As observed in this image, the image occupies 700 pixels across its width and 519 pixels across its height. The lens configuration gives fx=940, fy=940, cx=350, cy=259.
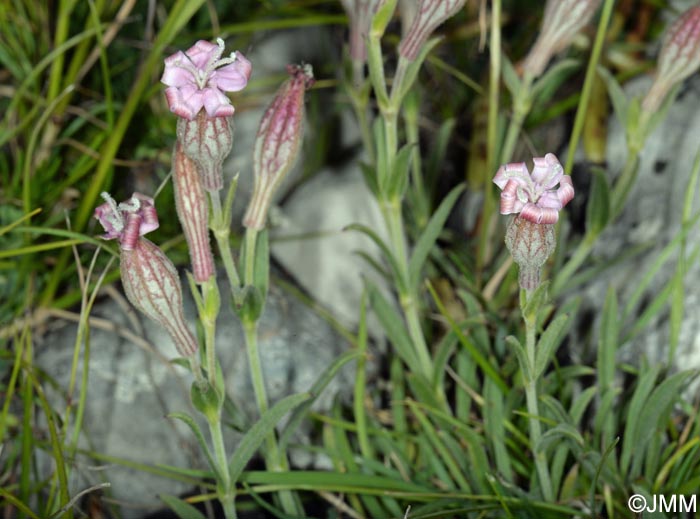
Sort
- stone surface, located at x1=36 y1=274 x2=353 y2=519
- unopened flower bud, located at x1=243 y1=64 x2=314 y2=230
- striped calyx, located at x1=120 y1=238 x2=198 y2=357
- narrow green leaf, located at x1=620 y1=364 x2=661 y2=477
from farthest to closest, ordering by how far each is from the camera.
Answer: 1. stone surface, located at x1=36 y1=274 x2=353 y2=519
2. narrow green leaf, located at x1=620 y1=364 x2=661 y2=477
3. unopened flower bud, located at x1=243 y1=64 x2=314 y2=230
4. striped calyx, located at x1=120 y1=238 x2=198 y2=357

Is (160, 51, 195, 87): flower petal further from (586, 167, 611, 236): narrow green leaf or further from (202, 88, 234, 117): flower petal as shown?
(586, 167, 611, 236): narrow green leaf

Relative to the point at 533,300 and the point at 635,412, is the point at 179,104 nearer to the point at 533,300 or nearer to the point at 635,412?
the point at 533,300

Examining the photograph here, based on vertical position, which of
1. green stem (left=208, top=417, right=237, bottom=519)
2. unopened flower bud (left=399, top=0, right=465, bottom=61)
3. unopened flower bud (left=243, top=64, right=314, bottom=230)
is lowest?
green stem (left=208, top=417, right=237, bottom=519)

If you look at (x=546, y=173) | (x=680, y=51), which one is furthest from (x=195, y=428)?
(x=680, y=51)

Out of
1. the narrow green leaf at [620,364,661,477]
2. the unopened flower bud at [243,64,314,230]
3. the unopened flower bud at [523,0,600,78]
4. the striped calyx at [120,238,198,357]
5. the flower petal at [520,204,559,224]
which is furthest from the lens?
the unopened flower bud at [523,0,600,78]

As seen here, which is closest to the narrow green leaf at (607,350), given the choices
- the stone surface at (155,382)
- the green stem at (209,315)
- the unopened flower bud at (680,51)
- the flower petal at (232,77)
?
the unopened flower bud at (680,51)

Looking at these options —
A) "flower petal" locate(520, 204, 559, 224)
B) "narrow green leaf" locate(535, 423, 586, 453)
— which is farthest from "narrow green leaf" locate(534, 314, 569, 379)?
"flower petal" locate(520, 204, 559, 224)

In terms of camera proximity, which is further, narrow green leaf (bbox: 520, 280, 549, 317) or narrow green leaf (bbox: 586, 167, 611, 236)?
narrow green leaf (bbox: 586, 167, 611, 236)
